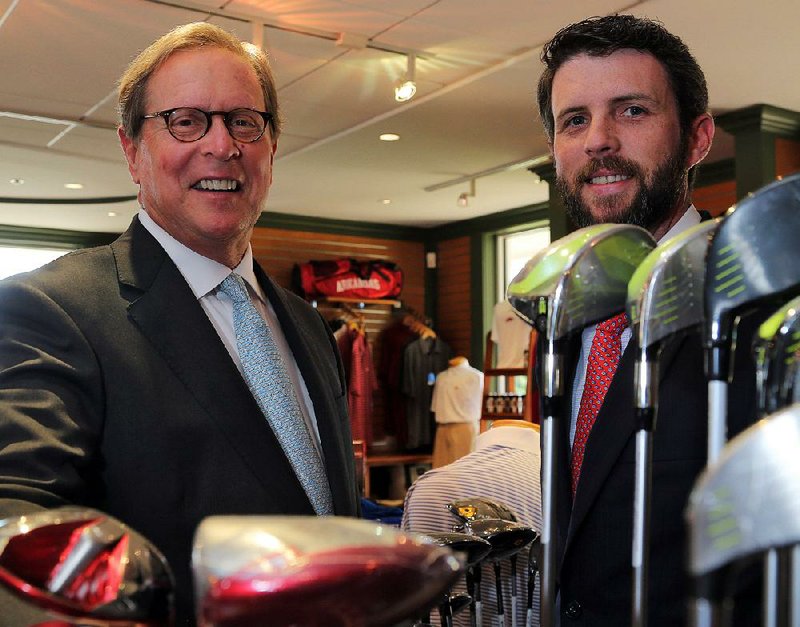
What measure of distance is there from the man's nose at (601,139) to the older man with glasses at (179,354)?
0.63m

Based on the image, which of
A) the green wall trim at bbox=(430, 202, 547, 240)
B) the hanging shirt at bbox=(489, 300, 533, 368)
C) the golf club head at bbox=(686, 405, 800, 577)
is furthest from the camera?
the green wall trim at bbox=(430, 202, 547, 240)

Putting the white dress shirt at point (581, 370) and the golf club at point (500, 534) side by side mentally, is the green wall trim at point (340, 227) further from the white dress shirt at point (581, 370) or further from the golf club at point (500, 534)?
the white dress shirt at point (581, 370)

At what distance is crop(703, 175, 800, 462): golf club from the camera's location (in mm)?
826

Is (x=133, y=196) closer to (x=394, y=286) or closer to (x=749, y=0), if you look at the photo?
(x=394, y=286)

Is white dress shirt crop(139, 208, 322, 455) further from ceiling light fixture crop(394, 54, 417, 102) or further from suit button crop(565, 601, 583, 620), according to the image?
ceiling light fixture crop(394, 54, 417, 102)

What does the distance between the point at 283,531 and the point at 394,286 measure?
11.2 metres

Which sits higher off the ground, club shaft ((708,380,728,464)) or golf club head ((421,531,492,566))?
club shaft ((708,380,728,464))

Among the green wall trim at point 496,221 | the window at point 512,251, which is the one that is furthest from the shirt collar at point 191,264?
the window at point 512,251

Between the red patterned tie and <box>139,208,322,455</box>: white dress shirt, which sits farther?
<box>139,208,322,455</box>: white dress shirt

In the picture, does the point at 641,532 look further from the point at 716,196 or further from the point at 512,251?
the point at 512,251

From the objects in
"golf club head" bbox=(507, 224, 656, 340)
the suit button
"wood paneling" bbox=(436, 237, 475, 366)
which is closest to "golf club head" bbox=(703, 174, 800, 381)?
"golf club head" bbox=(507, 224, 656, 340)

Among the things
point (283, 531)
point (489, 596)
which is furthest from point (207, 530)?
point (489, 596)

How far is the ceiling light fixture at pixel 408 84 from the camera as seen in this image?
211 inches

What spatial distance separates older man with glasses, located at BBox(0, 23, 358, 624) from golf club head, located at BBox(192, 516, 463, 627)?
0.66 m
